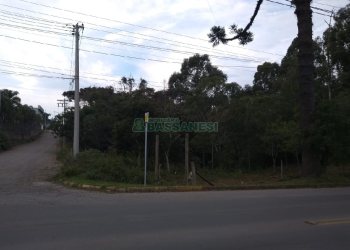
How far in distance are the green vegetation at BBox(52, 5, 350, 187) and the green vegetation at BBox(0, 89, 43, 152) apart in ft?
57.9

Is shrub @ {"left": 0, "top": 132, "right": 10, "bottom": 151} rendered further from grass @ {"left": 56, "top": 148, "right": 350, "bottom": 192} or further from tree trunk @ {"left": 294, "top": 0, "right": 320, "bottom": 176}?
tree trunk @ {"left": 294, "top": 0, "right": 320, "bottom": 176}

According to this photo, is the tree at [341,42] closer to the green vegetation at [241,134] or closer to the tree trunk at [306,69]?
the green vegetation at [241,134]

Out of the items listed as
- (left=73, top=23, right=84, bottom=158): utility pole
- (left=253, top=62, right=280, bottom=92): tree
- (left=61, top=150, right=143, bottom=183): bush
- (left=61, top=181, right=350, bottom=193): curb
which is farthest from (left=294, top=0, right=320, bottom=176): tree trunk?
(left=253, top=62, right=280, bottom=92): tree

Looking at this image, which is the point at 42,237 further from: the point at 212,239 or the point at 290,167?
the point at 290,167

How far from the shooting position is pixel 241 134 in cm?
3844

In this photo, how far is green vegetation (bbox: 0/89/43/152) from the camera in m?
65.2

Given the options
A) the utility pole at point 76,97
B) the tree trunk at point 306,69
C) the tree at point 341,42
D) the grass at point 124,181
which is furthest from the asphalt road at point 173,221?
the tree at point 341,42

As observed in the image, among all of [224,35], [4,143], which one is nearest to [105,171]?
[224,35]

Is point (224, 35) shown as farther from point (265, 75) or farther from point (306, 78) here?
point (265, 75)

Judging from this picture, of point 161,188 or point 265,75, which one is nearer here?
point 161,188

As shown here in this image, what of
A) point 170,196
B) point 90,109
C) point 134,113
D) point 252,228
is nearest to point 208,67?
point 90,109

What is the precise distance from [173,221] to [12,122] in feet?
235

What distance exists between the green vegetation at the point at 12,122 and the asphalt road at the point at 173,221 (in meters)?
48.3

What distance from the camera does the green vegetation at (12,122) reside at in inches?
2565
